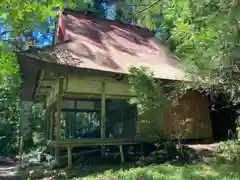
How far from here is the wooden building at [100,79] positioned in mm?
8289

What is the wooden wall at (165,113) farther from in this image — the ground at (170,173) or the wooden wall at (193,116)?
the ground at (170,173)

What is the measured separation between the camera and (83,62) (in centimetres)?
845

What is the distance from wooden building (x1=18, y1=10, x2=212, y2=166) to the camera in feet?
27.2

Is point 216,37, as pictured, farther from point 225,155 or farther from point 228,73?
point 225,155

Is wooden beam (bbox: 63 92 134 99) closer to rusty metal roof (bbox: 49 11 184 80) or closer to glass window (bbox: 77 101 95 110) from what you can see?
rusty metal roof (bbox: 49 11 184 80)

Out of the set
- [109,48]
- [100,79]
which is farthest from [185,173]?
[109,48]

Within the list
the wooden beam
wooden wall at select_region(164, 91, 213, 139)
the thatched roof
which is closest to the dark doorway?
wooden wall at select_region(164, 91, 213, 139)

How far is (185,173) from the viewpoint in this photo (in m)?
6.12

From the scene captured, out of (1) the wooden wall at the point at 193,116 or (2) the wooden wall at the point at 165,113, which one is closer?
(2) the wooden wall at the point at 165,113

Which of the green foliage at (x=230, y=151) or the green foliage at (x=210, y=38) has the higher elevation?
the green foliage at (x=210, y=38)

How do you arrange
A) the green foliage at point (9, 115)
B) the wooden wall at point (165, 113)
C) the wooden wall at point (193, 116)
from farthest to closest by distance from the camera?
the green foliage at point (9, 115) < the wooden wall at point (193, 116) < the wooden wall at point (165, 113)

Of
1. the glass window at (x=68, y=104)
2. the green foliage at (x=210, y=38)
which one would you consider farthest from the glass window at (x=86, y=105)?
the green foliage at (x=210, y=38)

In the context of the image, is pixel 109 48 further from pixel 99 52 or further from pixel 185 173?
pixel 185 173

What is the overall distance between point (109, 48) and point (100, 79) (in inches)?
66.7
